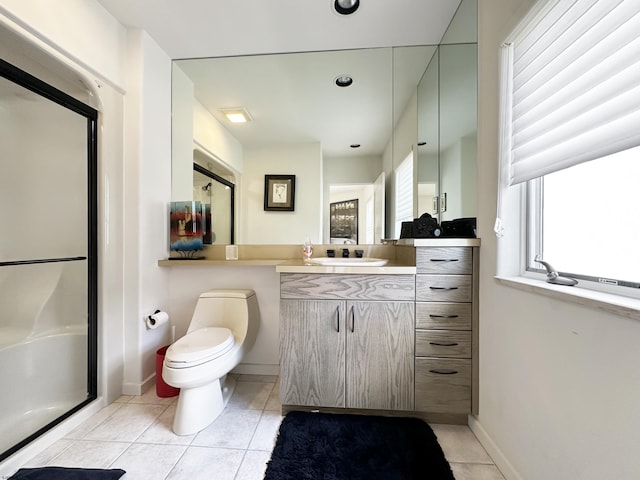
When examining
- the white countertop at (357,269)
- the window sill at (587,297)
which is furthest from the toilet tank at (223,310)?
the window sill at (587,297)

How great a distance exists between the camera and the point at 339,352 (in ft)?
5.00

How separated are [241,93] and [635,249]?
2427 millimetres

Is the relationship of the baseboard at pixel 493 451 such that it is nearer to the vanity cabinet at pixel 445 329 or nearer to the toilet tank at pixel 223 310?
the vanity cabinet at pixel 445 329

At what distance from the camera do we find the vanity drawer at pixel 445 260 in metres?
1.47

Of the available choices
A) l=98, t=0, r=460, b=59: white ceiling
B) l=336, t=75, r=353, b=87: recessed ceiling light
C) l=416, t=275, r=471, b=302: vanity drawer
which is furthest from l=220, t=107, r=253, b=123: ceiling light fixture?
l=416, t=275, r=471, b=302: vanity drawer

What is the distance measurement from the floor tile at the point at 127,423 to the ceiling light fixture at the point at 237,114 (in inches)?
85.3

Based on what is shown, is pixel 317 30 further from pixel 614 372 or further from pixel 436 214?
pixel 614 372

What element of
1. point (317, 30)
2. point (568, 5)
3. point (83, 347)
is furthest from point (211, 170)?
point (568, 5)

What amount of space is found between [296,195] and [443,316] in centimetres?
136

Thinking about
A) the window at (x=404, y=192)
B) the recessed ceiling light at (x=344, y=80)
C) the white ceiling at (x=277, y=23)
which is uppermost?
the white ceiling at (x=277, y=23)

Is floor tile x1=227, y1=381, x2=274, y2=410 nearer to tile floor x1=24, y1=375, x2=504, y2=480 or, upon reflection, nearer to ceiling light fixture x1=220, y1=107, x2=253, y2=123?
tile floor x1=24, y1=375, x2=504, y2=480

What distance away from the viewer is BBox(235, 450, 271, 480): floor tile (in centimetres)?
A: 119

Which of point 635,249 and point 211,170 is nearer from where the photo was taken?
point 635,249

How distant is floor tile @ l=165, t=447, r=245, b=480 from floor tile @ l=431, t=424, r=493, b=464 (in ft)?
3.42
